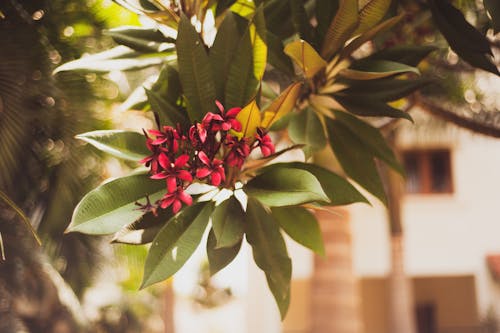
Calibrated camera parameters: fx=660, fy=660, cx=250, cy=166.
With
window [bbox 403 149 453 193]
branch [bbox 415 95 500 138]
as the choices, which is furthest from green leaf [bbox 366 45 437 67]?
window [bbox 403 149 453 193]

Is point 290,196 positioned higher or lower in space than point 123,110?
lower

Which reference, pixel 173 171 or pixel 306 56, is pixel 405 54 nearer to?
pixel 306 56

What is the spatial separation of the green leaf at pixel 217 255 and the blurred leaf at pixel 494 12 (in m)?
0.59

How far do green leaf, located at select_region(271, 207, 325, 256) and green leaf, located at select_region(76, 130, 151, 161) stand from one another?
0.92ft

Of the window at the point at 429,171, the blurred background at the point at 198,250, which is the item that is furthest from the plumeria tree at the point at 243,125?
the window at the point at 429,171

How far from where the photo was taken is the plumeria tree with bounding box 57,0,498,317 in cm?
108

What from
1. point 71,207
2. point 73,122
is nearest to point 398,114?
point 73,122

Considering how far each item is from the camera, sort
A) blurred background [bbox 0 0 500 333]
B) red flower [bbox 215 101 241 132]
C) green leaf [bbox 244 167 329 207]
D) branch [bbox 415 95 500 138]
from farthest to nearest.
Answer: blurred background [bbox 0 0 500 333], branch [bbox 415 95 500 138], red flower [bbox 215 101 241 132], green leaf [bbox 244 167 329 207]

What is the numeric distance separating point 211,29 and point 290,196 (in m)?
0.47

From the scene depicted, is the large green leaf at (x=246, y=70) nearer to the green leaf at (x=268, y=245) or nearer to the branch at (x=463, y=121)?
the green leaf at (x=268, y=245)

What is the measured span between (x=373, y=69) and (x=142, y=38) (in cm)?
49

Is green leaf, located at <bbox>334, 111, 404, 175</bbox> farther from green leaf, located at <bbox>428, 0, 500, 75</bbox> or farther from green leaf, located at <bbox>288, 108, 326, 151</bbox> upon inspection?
green leaf, located at <bbox>428, 0, 500, 75</bbox>

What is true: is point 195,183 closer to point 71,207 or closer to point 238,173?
point 238,173

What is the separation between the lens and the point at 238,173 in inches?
46.6
